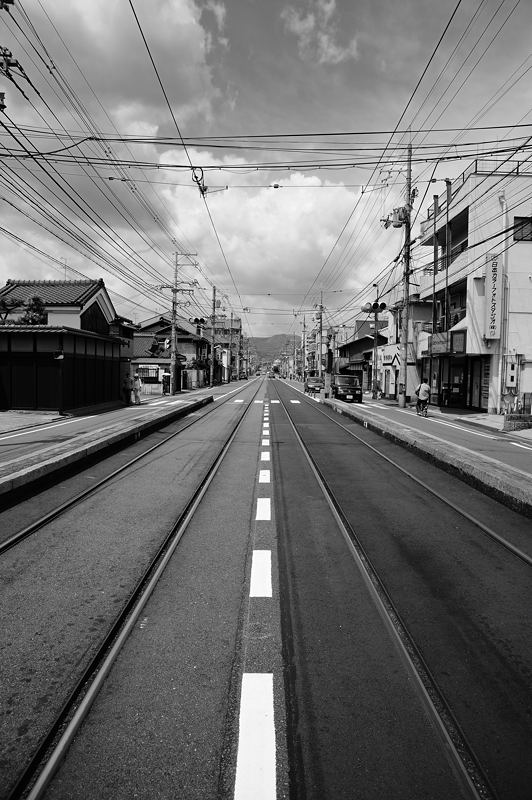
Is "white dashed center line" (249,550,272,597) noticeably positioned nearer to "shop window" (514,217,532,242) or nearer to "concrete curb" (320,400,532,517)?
"concrete curb" (320,400,532,517)

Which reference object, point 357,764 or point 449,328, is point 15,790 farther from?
point 449,328

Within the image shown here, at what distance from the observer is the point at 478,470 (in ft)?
27.9

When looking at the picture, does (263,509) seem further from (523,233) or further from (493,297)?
(523,233)

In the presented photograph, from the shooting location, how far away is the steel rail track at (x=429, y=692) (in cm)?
229

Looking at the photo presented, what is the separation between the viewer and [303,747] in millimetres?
2465

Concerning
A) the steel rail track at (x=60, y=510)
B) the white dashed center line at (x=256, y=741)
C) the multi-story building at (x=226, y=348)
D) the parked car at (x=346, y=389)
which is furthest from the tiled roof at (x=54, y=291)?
the multi-story building at (x=226, y=348)

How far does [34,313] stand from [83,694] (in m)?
Answer: 27.6

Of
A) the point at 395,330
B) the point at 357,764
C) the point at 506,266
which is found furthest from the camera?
the point at 395,330

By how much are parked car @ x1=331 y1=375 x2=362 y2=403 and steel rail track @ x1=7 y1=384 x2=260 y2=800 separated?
29.9 meters

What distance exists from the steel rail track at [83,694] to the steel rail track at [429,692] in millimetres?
1879

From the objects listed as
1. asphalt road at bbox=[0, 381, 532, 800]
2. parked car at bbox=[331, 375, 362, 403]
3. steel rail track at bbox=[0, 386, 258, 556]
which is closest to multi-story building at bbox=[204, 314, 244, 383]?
parked car at bbox=[331, 375, 362, 403]

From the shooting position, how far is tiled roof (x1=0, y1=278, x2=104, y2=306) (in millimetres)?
29328

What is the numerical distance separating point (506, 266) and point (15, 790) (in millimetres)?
27166

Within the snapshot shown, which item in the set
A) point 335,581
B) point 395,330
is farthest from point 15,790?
point 395,330
